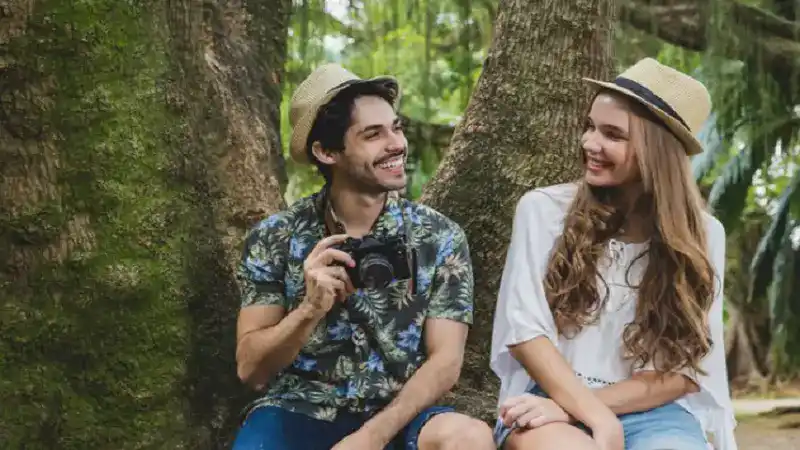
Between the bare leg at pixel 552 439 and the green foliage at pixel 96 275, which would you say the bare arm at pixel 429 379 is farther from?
the green foliage at pixel 96 275

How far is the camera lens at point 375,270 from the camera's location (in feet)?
9.53

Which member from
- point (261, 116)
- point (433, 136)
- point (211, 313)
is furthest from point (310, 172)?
point (211, 313)

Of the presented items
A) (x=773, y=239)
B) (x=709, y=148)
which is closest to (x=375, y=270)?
(x=709, y=148)

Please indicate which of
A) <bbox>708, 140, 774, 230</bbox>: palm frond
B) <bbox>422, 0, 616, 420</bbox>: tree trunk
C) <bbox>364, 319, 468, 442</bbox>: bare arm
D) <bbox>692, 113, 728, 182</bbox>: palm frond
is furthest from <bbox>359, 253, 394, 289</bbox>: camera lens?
<bbox>708, 140, 774, 230</bbox>: palm frond

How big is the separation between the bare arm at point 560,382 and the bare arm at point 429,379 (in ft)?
0.69

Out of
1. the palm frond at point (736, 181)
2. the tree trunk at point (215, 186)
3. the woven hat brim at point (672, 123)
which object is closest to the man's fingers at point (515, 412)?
the woven hat brim at point (672, 123)

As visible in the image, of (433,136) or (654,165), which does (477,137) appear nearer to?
(654,165)

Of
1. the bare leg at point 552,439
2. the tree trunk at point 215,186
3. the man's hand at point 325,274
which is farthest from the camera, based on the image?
the tree trunk at point 215,186

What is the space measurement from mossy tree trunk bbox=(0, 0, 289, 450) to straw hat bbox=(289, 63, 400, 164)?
19.8 inches

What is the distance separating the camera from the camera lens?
9.53 ft

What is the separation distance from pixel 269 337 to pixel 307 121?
0.76m

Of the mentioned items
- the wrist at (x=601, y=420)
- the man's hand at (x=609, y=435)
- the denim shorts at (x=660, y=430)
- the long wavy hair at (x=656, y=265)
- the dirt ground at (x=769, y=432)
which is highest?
the long wavy hair at (x=656, y=265)

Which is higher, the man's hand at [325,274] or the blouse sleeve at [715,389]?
the man's hand at [325,274]

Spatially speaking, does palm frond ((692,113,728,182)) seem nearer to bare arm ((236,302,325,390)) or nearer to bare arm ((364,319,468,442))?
bare arm ((364,319,468,442))
